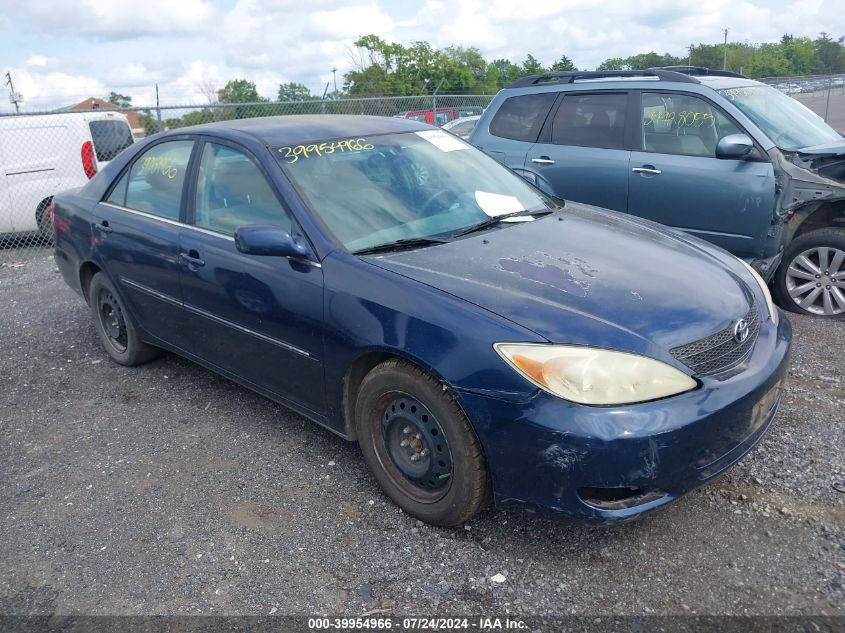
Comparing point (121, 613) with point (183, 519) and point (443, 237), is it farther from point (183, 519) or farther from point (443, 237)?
point (443, 237)

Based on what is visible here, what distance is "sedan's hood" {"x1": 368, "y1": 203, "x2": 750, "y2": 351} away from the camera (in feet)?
8.84

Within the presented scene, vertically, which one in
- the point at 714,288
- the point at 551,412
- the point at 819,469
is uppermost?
the point at 714,288

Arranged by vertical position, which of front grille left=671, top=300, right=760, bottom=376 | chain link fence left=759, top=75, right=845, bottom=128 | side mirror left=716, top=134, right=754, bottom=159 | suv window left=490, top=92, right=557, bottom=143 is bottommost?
front grille left=671, top=300, right=760, bottom=376

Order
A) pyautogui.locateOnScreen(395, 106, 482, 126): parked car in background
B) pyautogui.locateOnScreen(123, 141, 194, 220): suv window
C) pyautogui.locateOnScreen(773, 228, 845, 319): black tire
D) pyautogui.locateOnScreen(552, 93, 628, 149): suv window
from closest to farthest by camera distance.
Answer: pyautogui.locateOnScreen(123, 141, 194, 220): suv window
pyautogui.locateOnScreen(773, 228, 845, 319): black tire
pyautogui.locateOnScreen(552, 93, 628, 149): suv window
pyautogui.locateOnScreen(395, 106, 482, 126): parked car in background

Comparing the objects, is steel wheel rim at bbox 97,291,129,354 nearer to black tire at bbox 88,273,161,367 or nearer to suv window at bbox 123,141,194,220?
black tire at bbox 88,273,161,367

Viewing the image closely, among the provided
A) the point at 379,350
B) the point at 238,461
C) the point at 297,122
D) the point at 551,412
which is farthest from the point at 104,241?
the point at 551,412

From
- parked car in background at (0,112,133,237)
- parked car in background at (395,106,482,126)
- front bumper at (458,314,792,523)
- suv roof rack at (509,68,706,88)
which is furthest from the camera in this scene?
parked car in background at (395,106,482,126)

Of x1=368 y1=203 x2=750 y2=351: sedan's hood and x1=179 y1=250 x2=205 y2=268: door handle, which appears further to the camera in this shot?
x1=179 y1=250 x2=205 y2=268: door handle

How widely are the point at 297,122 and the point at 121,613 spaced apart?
2593 millimetres

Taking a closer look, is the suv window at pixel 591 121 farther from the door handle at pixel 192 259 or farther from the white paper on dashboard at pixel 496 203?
the door handle at pixel 192 259

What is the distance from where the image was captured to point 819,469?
131 inches

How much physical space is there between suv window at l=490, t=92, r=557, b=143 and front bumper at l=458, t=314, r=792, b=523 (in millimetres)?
4280

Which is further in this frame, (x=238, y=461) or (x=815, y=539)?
(x=238, y=461)

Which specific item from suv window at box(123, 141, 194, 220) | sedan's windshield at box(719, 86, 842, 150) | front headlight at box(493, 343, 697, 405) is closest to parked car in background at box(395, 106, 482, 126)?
sedan's windshield at box(719, 86, 842, 150)
